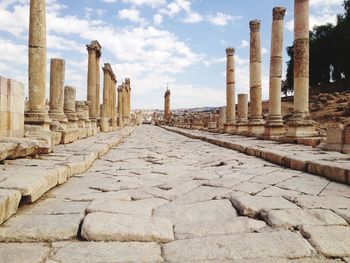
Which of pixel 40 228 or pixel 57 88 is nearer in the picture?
→ pixel 40 228

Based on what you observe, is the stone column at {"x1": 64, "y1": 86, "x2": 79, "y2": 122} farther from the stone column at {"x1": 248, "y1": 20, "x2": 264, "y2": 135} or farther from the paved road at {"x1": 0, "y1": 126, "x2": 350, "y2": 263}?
the paved road at {"x1": 0, "y1": 126, "x2": 350, "y2": 263}

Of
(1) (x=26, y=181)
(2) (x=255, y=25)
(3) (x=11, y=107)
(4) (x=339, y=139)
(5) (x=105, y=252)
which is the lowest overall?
(5) (x=105, y=252)

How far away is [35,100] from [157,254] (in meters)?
7.22

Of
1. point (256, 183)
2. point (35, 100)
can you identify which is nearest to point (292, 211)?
point (256, 183)

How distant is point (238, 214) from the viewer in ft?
10.7

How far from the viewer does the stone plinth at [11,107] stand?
623 centimetres

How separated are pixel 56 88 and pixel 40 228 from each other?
961 cm

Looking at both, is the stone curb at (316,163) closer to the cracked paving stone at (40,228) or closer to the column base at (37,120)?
the cracked paving stone at (40,228)

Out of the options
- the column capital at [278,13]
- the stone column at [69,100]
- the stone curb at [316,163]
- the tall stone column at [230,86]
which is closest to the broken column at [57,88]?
the stone column at [69,100]

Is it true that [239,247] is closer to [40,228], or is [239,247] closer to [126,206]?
[126,206]

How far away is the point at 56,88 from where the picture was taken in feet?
38.3

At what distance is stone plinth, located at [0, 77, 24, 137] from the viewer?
623 centimetres

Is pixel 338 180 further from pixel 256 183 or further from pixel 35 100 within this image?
pixel 35 100

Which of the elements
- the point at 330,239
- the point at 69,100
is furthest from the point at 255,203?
the point at 69,100
